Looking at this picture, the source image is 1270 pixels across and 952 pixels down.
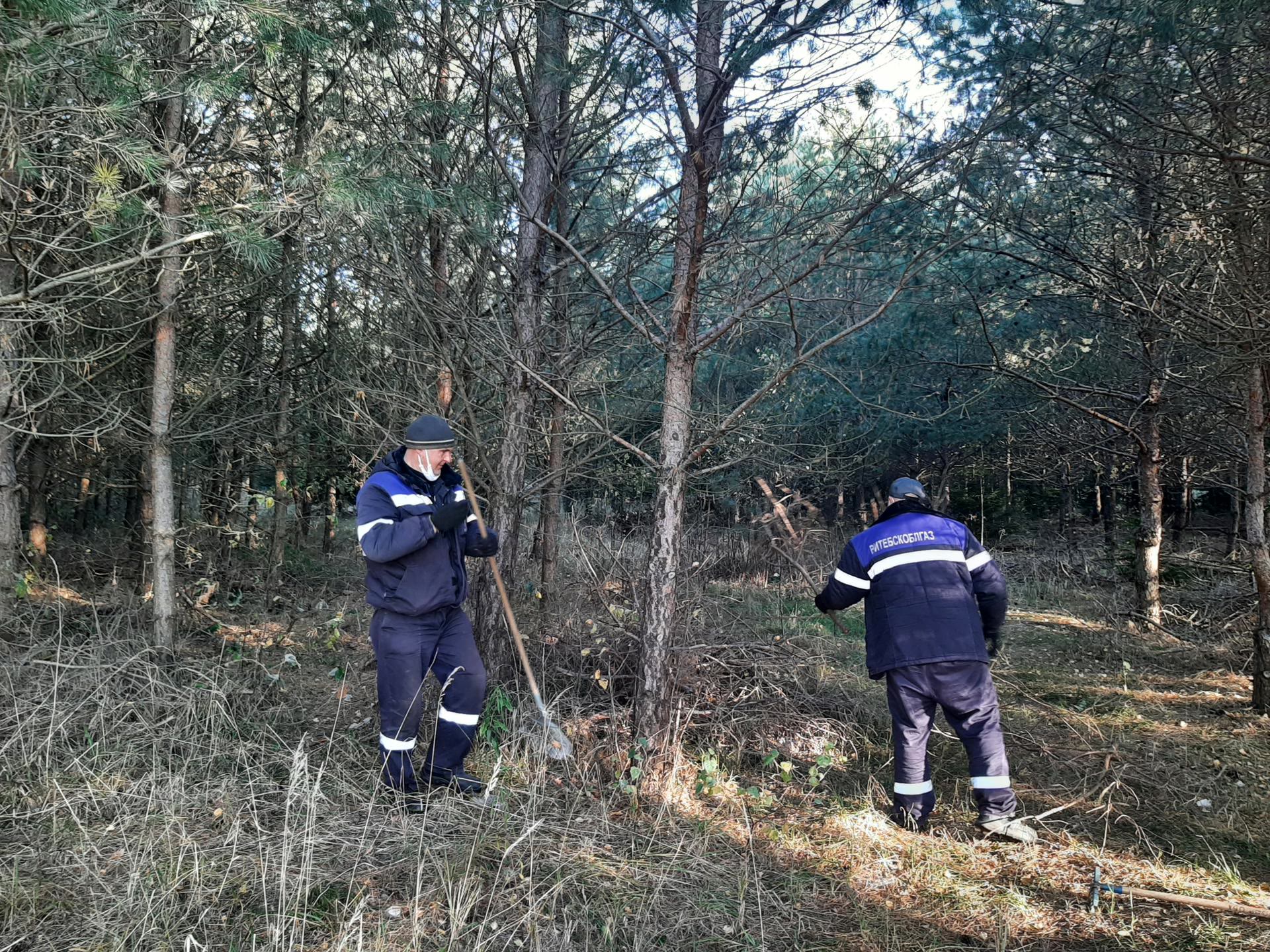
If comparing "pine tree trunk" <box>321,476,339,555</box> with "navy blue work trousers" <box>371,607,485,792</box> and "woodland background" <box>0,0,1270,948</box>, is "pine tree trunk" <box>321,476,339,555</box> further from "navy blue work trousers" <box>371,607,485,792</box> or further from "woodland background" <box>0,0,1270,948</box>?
"navy blue work trousers" <box>371,607,485,792</box>

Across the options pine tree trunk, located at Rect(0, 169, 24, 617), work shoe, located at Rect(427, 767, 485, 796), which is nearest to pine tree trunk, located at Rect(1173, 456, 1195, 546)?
work shoe, located at Rect(427, 767, 485, 796)

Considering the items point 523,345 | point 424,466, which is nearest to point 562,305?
point 523,345

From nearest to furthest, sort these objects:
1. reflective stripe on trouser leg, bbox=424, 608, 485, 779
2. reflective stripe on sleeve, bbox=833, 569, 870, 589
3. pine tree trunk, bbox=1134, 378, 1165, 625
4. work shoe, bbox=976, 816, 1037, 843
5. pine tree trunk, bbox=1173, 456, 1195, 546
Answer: work shoe, bbox=976, 816, 1037, 843, reflective stripe on trouser leg, bbox=424, 608, 485, 779, reflective stripe on sleeve, bbox=833, 569, 870, 589, pine tree trunk, bbox=1134, 378, 1165, 625, pine tree trunk, bbox=1173, 456, 1195, 546

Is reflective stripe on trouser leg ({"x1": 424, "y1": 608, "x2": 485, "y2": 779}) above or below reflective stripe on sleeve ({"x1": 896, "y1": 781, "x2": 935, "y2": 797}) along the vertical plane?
above

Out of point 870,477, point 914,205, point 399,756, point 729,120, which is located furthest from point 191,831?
point 870,477

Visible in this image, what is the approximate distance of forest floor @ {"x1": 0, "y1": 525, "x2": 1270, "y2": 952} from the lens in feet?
9.48

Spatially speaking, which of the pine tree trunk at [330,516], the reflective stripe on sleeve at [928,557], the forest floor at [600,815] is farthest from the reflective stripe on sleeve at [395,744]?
the pine tree trunk at [330,516]

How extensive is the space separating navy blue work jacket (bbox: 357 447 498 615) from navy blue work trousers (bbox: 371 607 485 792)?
11cm

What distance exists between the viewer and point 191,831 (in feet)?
11.3

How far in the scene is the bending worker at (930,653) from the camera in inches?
148

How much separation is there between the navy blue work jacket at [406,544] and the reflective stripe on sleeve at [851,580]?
2.06 metres

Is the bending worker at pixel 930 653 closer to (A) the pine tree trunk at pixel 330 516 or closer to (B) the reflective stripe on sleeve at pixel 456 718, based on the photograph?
(B) the reflective stripe on sleeve at pixel 456 718

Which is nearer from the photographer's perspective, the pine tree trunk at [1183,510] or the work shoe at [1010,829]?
the work shoe at [1010,829]

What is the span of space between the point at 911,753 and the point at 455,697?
7.72 feet
